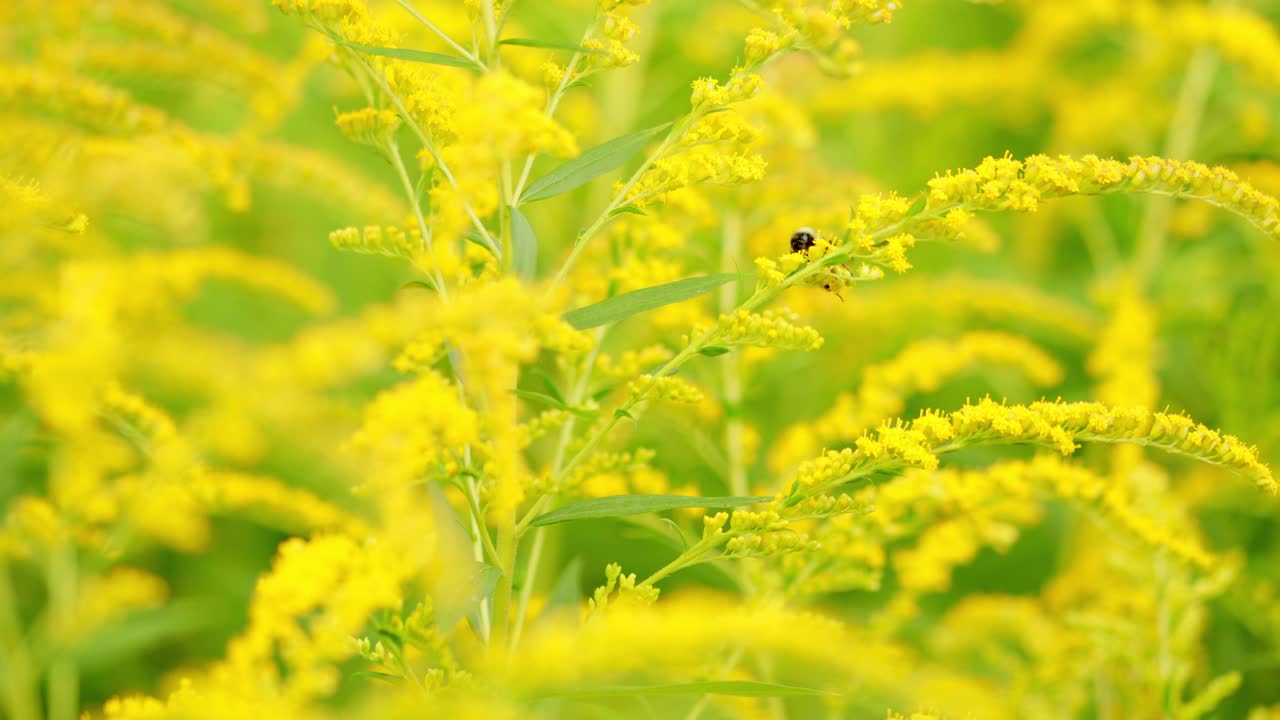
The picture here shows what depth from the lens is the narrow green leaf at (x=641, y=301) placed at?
4.12 feet

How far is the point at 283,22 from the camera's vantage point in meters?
3.85

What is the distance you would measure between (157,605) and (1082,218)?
2.83 meters

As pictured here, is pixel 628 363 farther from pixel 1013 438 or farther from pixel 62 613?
pixel 62 613

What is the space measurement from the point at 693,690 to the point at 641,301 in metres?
0.45

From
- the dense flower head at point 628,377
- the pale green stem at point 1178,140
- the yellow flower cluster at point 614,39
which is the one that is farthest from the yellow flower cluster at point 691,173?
the pale green stem at point 1178,140

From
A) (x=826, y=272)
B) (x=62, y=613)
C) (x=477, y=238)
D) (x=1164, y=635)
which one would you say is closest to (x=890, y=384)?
(x=1164, y=635)

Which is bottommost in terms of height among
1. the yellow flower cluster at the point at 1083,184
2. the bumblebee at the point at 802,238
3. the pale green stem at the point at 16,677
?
the pale green stem at the point at 16,677

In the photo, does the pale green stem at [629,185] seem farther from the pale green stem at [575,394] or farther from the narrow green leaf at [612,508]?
the narrow green leaf at [612,508]

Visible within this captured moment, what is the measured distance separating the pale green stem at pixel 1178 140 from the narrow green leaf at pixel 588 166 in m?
2.27

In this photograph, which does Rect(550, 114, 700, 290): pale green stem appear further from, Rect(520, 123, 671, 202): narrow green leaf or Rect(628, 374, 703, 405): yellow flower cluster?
Rect(628, 374, 703, 405): yellow flower cluster

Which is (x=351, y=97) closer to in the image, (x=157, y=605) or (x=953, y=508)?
(x=157, y=605)

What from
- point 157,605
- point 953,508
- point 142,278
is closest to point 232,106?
point 142,278

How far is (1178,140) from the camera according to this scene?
126 inches

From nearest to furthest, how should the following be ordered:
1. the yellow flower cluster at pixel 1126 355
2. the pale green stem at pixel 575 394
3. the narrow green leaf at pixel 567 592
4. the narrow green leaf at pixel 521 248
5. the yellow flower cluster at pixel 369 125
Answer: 1. the narrow green leaf at pixel 521 248
2. the yellow flower cluster at pixel 369 125
3. the pale green stem at pixel 575 394
4. the narrow green leaf at pixel 567 592
5. the yellow flower cluster at pixel 1126 355
